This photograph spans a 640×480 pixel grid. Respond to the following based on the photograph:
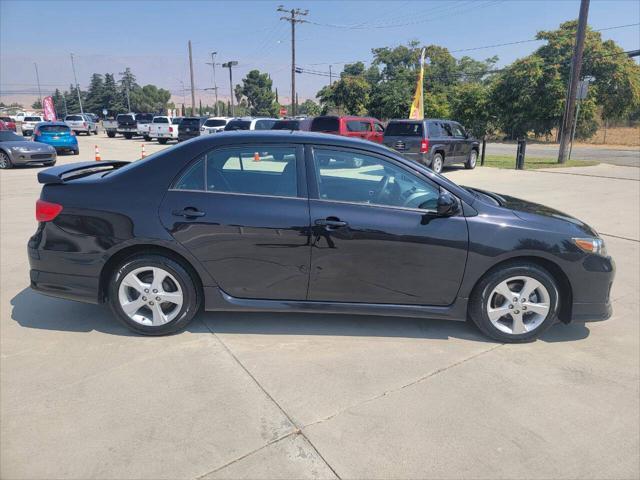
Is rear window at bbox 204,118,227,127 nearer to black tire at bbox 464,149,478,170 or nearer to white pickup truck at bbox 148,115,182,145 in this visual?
white pickup truck at bbox 148,115,182,145

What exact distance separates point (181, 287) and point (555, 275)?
3.00 m

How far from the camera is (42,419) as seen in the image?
8.88 feet

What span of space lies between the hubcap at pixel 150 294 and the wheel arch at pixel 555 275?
239cm

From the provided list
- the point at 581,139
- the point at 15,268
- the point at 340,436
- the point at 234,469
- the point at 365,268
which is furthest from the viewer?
the point at 581,139

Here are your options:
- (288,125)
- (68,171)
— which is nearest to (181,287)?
(68,171)

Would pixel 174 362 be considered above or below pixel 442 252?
below

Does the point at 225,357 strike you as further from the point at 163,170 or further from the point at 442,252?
the point at 442,252

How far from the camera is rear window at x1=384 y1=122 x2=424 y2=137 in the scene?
15203mm

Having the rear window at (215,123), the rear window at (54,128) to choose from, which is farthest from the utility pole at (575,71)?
the rear window at (54,128)

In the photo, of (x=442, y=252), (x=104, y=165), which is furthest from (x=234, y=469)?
(x=104, y=165)

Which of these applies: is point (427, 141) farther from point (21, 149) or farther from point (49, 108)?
point (49, 108)

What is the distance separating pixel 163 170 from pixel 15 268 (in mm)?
3000

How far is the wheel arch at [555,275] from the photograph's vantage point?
3.66m

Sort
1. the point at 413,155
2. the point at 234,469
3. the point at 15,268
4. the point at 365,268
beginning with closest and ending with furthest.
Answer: the point at 234,469
the point at 365,268
the point at 15,268
the point at 413,155
